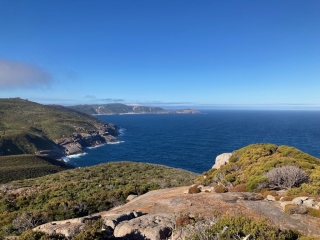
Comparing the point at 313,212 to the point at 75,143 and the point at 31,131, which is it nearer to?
the point at 75,143

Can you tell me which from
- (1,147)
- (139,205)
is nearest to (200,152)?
(139,205)

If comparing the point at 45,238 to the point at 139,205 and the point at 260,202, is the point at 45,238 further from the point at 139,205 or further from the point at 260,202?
the point at 260,202

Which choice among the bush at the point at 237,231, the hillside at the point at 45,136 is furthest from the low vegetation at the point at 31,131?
the bush at the point at 237,231

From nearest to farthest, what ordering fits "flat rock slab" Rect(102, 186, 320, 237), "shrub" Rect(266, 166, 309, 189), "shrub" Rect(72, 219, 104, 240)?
"shrub" Rect(72, 219, 104, 240) < "flat rock slab" Rect(102, 186, 320, 237) < "shrub" Rect(266, 166, 309, 189)

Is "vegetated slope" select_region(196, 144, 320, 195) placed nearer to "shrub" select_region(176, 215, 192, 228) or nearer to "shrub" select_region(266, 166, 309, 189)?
"shrub" select_region(266, 166, 309, 189)

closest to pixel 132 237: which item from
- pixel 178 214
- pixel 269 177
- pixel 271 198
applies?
pixel 178 214

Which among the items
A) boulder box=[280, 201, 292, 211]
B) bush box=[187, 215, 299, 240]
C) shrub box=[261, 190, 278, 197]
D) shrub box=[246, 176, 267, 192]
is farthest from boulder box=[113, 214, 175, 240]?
shrub box=[246, 176, 267, 192]

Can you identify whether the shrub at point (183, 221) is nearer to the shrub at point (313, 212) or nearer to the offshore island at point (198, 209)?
the offshore island at point (198, 209)
